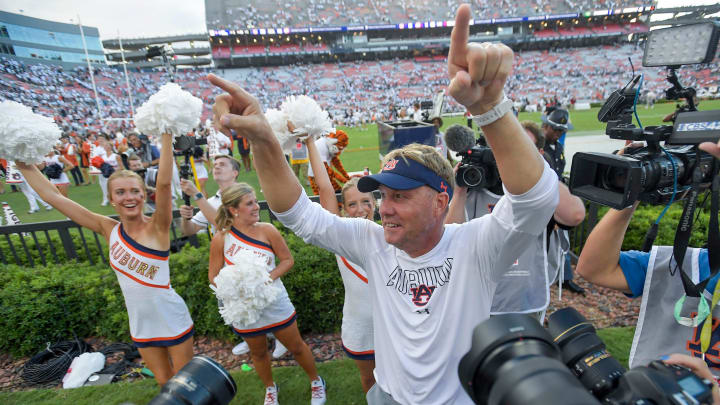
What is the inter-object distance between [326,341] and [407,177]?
3.17 meters

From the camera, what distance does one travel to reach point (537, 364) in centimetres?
76

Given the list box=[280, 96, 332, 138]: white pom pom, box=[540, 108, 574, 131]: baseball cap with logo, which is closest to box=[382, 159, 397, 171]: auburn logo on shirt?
box=[280, 96, 332, 138]: white pom pom

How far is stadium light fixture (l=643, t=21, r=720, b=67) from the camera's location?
146cm

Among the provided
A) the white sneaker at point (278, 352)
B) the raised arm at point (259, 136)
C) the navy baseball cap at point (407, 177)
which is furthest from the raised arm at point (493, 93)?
the white sneaker at point (278, 352)

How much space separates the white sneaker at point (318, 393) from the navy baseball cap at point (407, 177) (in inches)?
93.7

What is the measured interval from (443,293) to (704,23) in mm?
1532

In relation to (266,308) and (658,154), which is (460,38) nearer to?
(658,154)

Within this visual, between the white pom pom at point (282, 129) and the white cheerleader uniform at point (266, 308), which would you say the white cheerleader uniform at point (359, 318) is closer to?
the white cheerleader uniform at point (266, 308)

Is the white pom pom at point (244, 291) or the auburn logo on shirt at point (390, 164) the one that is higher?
the auburn logo on shirt at point (390, 164)

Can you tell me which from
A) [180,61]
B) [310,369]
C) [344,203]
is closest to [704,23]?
[344,203]

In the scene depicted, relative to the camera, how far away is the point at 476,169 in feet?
7.78

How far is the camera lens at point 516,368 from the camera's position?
0.69 m

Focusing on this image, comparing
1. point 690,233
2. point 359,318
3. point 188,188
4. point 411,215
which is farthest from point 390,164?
point 188,188

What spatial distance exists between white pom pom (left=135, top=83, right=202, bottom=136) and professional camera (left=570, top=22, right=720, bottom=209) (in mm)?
2666
